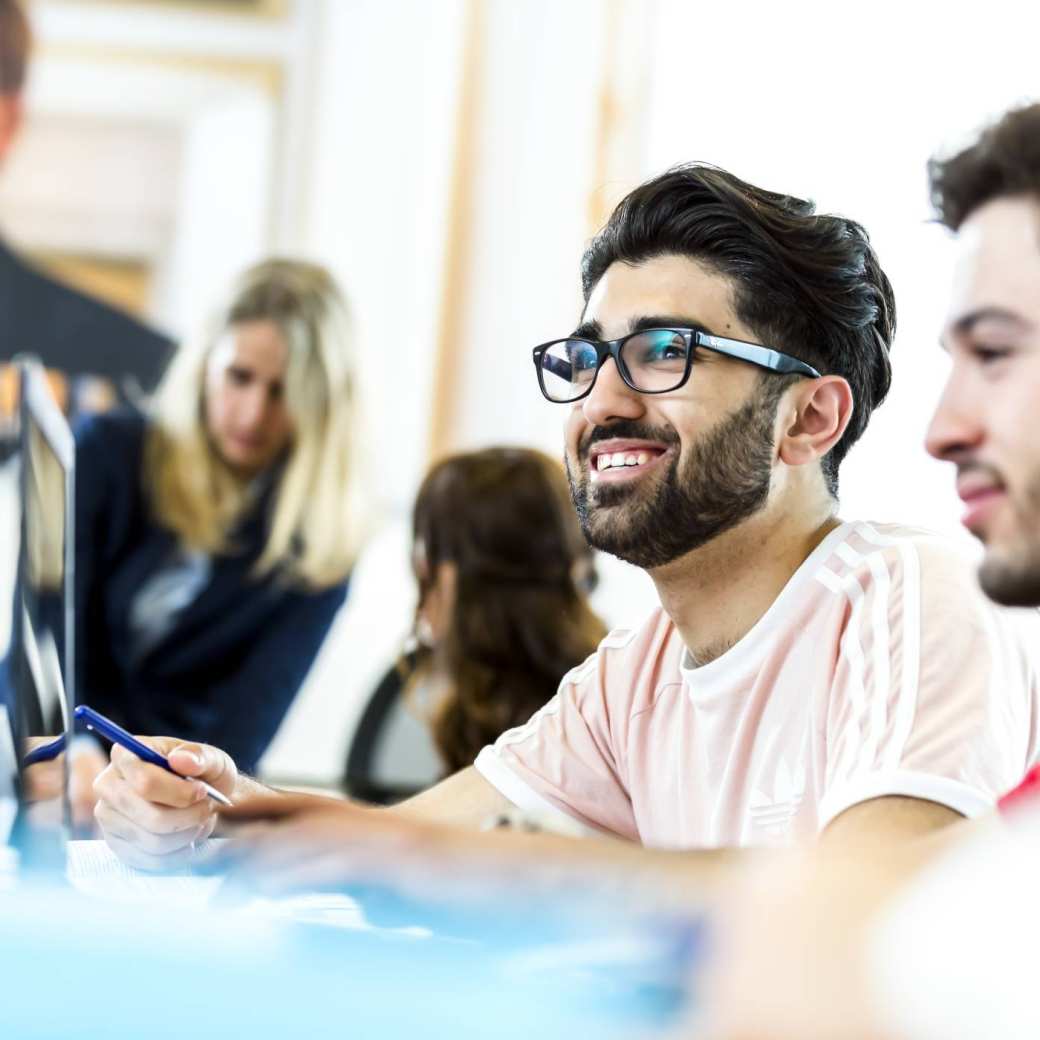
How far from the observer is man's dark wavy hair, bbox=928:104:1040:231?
0.95 m

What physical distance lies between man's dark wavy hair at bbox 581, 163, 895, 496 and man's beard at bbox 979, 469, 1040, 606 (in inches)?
18.7

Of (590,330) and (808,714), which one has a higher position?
(590,330)

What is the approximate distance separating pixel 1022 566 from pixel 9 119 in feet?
10.7

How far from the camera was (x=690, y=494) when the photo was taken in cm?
134

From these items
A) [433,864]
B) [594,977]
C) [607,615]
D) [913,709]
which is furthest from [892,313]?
[607,615]

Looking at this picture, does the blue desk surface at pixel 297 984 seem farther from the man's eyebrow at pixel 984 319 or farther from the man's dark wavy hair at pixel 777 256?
the man's dark wavy hair at pixel 777 256

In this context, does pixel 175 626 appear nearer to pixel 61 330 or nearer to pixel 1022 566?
pixel 61 330

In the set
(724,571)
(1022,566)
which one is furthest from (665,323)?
(1022,566)

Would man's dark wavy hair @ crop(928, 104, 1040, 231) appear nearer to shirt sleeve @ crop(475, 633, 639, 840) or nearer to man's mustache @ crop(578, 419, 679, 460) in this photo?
man's mustache @ crop(578, 419, 679, 460)

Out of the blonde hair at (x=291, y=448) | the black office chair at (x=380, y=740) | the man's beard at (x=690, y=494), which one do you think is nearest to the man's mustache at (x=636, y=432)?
the man's beard at (x=690, y=494)

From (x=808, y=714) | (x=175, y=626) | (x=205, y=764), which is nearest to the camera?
(x=808, y=714)

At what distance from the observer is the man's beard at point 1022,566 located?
35.6 inches

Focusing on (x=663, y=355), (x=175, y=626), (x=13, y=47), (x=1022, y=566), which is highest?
(x=13, y=47)

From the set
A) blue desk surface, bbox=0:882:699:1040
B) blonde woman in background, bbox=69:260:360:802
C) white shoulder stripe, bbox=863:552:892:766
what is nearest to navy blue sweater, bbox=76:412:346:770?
blonde woman in background, bbox=69:260:360:802
